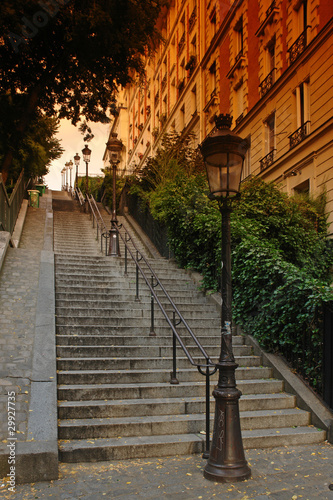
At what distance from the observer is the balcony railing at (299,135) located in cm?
1523

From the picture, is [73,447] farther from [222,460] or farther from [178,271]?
[178,271]

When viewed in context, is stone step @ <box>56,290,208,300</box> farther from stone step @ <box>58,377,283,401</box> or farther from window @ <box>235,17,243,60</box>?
window @ <box>235,17,243,60</box>

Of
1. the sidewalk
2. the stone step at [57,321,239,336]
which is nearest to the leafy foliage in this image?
the stone step at [57,321,239,336]

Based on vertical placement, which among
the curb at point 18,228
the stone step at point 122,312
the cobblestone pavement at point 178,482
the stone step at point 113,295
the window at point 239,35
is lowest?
the cobblestone pavement at point 178,482

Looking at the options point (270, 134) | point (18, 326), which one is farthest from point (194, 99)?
point (18, 326)

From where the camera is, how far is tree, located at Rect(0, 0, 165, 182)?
1300cm

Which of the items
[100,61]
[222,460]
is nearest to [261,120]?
[100,61]

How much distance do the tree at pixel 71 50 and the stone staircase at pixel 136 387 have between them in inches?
321

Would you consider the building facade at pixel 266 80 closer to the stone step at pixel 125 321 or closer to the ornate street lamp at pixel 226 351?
the stone step at pixel 125 321

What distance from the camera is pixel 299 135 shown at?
51.3 ft

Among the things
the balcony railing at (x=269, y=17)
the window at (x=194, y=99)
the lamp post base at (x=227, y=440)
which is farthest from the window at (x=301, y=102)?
the lamp post base at (x=227, y=440)

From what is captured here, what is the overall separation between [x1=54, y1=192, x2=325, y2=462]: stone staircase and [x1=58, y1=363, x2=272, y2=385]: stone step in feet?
0.05

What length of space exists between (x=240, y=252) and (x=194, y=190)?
3.96 meters

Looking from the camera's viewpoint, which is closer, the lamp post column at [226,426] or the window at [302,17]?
the lamp post column at [226,426]
